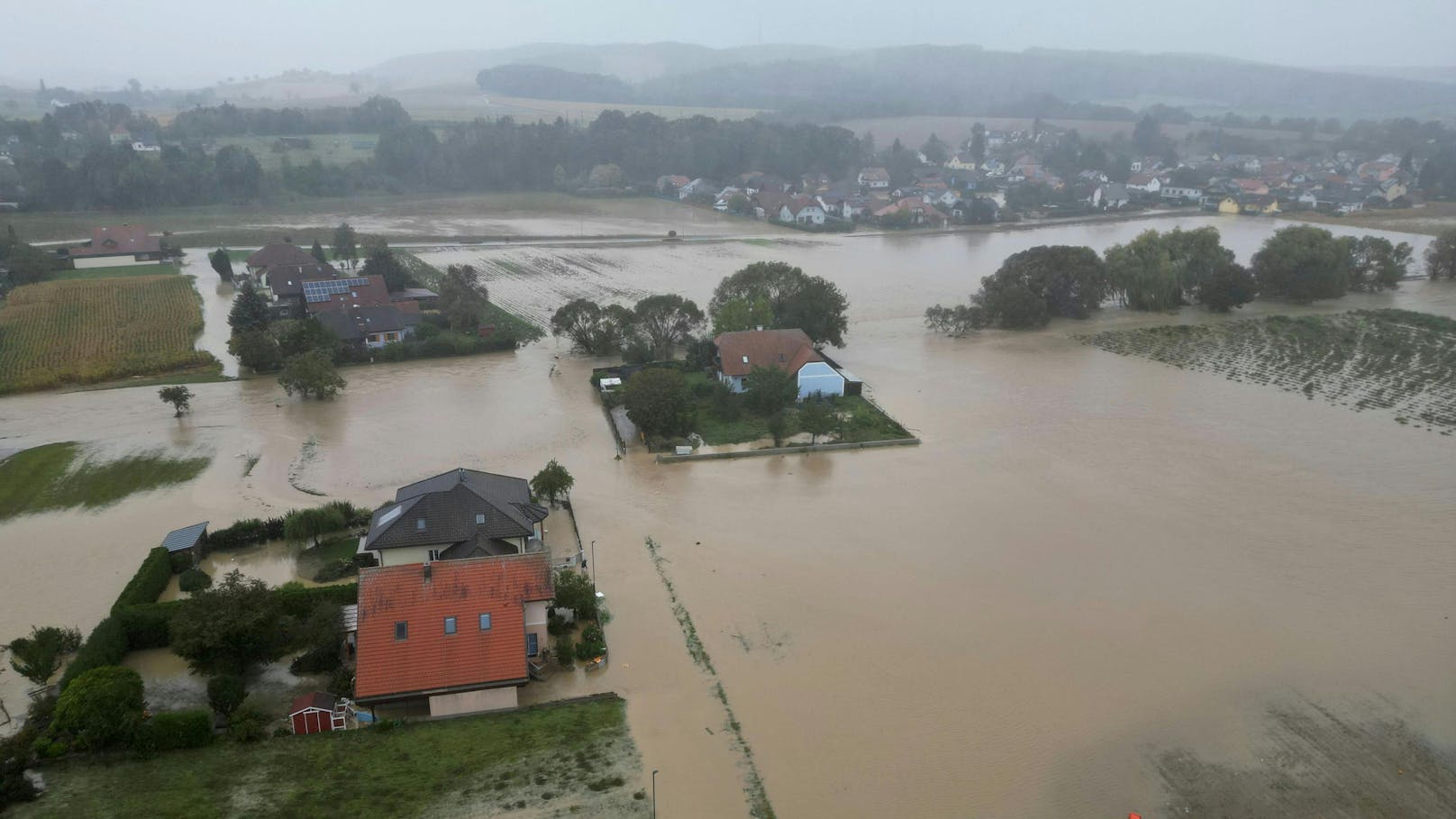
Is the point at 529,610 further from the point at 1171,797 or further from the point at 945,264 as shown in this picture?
the point at 945,264

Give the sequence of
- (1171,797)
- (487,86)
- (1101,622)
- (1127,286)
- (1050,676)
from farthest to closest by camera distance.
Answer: (487,86), (1127,286), (1101,622), (1050,676), (1171,797)

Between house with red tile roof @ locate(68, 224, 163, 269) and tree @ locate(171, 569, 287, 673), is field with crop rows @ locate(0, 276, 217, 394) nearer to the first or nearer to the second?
house with red tile roof @ locate(68, 224, 163, 269)

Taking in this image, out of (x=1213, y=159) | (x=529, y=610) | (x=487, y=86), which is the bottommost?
(x=529, y=610)

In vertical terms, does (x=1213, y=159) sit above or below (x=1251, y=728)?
above

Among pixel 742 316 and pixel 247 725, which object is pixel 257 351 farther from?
pixel 247 725

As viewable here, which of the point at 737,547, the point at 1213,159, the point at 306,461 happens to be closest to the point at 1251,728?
the point at 737,547

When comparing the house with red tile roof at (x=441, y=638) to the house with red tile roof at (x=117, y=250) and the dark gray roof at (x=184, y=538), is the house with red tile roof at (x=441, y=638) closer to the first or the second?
the dark gray roof at (x=184, y=538)
